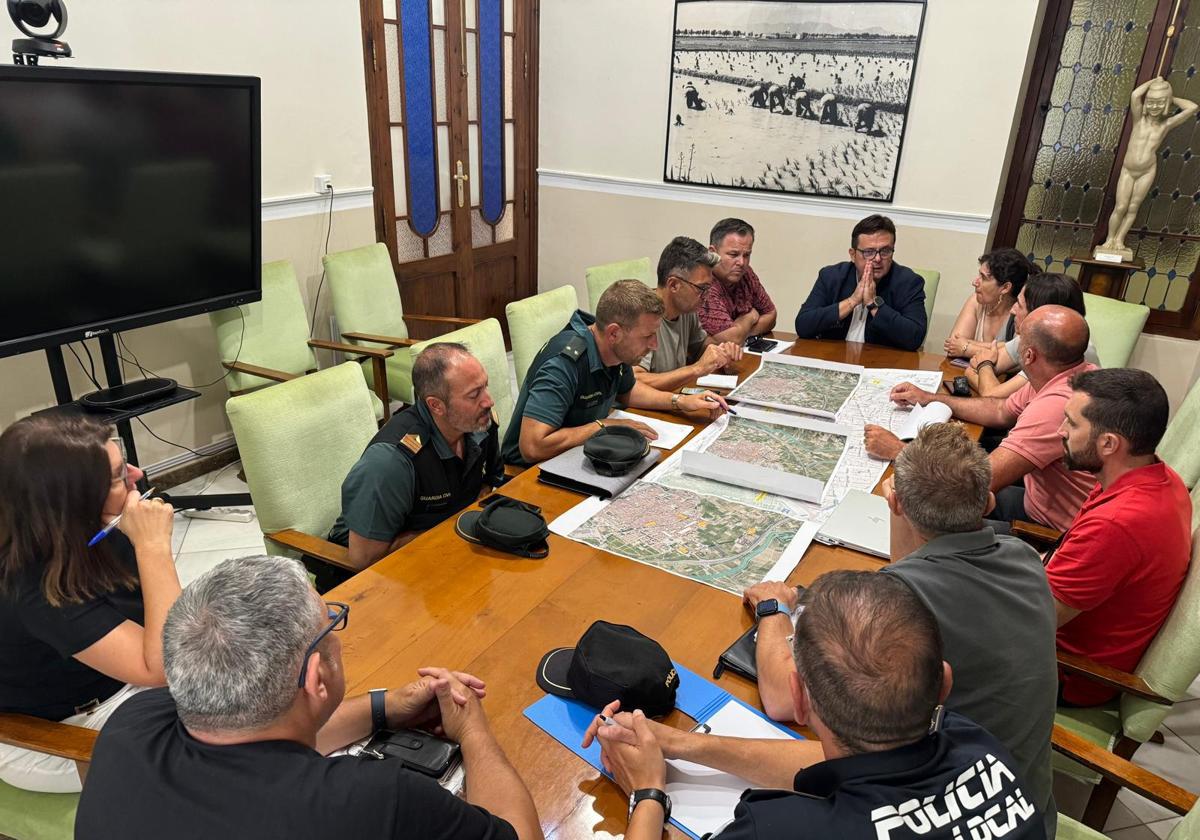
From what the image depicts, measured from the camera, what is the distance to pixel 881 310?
10.5 feet

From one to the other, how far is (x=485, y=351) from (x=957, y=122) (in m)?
2.93

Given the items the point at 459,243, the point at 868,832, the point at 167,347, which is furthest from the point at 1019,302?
the point at 167,347

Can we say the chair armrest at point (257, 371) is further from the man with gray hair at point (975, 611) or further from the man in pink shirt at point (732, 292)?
the man with gray hair at point (975, 611)

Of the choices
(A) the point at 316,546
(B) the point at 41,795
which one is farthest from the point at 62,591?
(A) the point at 316,546

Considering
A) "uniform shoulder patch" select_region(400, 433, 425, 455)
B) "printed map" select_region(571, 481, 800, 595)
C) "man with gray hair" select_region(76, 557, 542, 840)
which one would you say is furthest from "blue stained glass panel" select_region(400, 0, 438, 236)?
"man with gray hair" select_region(76, 557, 542, 840)

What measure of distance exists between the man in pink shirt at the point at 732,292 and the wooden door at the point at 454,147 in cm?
194

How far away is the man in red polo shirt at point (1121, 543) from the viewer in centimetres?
159

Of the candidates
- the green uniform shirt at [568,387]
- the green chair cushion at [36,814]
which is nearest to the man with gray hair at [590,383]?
the green uniform shirt at [568,387]

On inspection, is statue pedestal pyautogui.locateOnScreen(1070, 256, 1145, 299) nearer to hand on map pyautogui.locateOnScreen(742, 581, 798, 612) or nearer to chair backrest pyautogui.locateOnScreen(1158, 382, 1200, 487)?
chair backrest pyautogui.locateOnScreen(1158, 382, 1200, 487)

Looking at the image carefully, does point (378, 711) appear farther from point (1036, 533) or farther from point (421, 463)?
point (1036, 533)

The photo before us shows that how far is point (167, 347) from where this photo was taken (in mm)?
3271

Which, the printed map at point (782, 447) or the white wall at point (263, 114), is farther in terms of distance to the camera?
the white wall at point (263, 114)

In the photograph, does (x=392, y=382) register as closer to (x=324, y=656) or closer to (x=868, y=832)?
(x=324, y=656)

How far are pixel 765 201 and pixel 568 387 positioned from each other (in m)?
2.80
